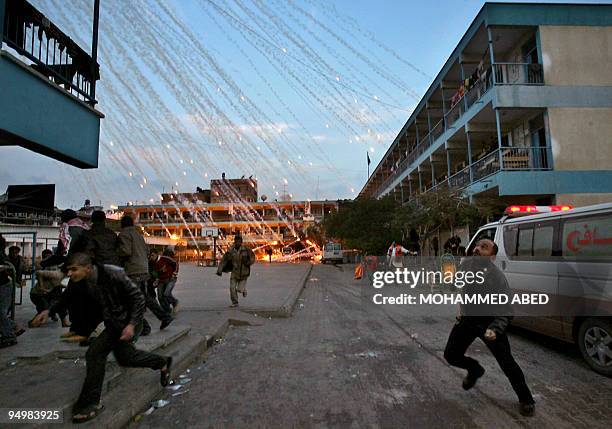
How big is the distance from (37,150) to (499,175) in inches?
559

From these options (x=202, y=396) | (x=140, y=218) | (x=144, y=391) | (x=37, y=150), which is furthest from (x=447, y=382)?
(x=140, y=218)

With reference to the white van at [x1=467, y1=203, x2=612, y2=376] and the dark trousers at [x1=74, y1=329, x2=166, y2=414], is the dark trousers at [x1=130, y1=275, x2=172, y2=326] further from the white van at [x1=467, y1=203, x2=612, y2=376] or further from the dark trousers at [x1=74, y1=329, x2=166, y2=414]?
the white van at [x1=467, y1=203, x2=612, y2=376]

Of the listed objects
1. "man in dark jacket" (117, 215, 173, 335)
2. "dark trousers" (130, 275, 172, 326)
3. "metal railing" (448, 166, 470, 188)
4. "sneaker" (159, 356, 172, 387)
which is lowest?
"sneaker" (159, 356, 172, 387)

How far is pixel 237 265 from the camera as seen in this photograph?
8.73m

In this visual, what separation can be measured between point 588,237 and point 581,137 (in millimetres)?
12058

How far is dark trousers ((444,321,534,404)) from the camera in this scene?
10.6 feet

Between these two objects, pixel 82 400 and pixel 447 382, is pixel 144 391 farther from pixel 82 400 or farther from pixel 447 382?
pixel 447 382

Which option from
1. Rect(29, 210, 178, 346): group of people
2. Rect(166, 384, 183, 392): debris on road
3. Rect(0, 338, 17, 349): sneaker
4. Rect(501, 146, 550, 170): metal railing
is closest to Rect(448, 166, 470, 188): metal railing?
Rect(501, 146, 550, 170): metal railing

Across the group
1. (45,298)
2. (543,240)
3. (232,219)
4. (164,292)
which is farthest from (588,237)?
(232,219)

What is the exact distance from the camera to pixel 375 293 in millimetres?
12867

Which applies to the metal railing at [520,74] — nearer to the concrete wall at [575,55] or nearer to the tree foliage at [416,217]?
the concrete wall at [575,55]

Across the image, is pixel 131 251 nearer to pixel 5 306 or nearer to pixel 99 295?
pixel 5 306

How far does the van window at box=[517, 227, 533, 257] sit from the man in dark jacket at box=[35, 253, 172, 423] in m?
5.50

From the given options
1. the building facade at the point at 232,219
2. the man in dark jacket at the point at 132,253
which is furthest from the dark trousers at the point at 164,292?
the building facade at the point at 232,219
